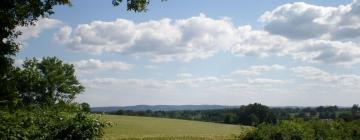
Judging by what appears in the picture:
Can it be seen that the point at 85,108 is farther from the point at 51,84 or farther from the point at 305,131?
the point at 51,84

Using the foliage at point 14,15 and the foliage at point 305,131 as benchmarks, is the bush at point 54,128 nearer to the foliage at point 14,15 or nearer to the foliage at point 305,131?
the foliage at point 14,15

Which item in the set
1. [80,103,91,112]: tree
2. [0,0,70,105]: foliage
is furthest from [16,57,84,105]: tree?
[0,0,70,105]: foliage

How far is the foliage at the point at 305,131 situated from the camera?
26.2 metres

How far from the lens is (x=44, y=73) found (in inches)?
2287

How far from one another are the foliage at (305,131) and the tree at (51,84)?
30967 millimetres

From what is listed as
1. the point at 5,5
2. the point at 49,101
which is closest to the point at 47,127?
the point at 5,5

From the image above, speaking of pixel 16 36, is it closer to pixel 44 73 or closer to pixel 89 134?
pixel 89 134

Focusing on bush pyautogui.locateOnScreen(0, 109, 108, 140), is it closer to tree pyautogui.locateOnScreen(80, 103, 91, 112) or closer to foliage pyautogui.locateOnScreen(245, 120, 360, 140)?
tree pyautogui.locateOnScreen(80, 103, 91, 112)

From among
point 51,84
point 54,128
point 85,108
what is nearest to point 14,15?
point 54,128

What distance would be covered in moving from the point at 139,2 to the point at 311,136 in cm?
1606

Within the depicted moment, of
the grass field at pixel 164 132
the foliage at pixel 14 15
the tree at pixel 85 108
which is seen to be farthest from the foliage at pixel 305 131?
the foliage at pixel 14 15

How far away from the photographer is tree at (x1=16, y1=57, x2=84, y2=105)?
176ft

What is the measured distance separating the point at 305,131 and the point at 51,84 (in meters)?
35.7

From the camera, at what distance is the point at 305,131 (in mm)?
27172
